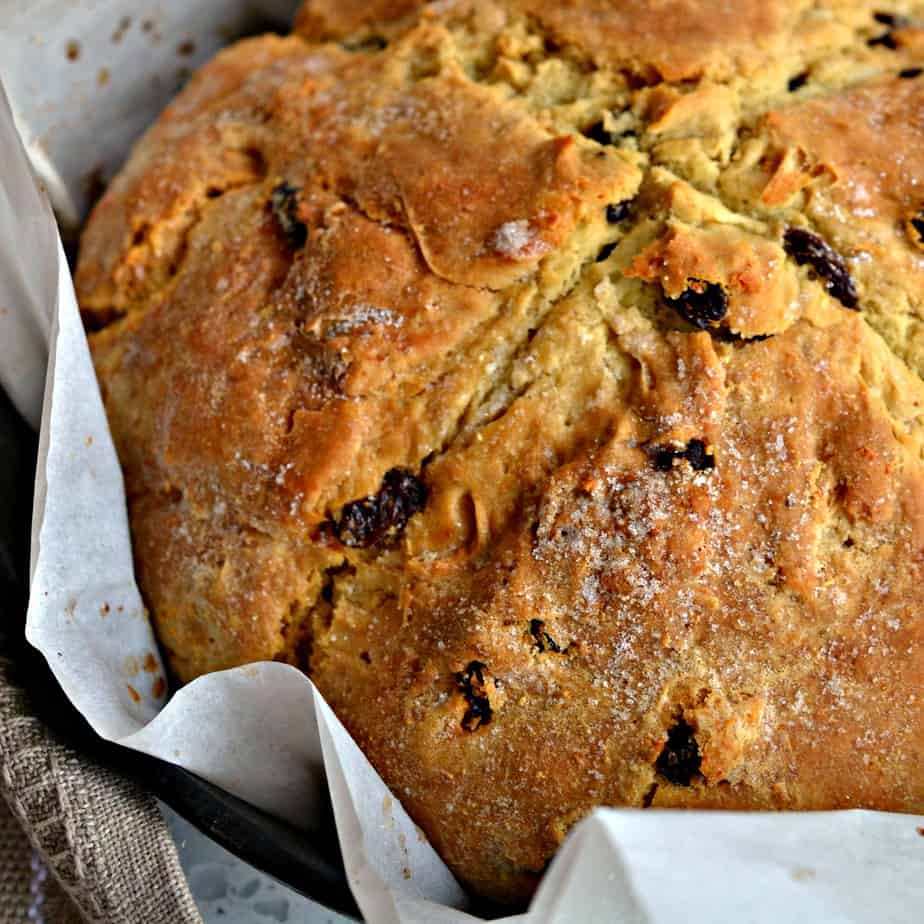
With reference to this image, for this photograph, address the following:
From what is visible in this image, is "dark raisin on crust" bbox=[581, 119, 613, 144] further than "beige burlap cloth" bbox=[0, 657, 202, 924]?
Yes

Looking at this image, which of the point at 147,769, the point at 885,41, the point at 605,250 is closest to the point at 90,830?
the point at 147,769

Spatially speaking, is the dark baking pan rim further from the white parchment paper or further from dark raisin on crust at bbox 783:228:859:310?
dark raisin on crust at bbox 783:228:859:310

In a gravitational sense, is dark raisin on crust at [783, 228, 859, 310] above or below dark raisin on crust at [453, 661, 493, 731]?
above

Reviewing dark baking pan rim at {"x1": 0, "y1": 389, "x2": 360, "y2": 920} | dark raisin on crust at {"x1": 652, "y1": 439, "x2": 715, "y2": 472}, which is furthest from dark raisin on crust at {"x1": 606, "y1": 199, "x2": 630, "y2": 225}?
dark baking pan rim at {"x1": 0, "y1": 389, "x2": 360, "y2": 920}

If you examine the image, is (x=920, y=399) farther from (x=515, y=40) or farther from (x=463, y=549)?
(x=515, y=40)

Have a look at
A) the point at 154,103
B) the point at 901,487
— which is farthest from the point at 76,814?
the point at 154,103

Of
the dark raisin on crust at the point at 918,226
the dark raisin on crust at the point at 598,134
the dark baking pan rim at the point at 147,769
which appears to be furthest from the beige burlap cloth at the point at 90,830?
the dark raisin on crust at the point at 918,226

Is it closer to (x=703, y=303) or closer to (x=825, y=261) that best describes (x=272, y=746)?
(x=703, y=303)
